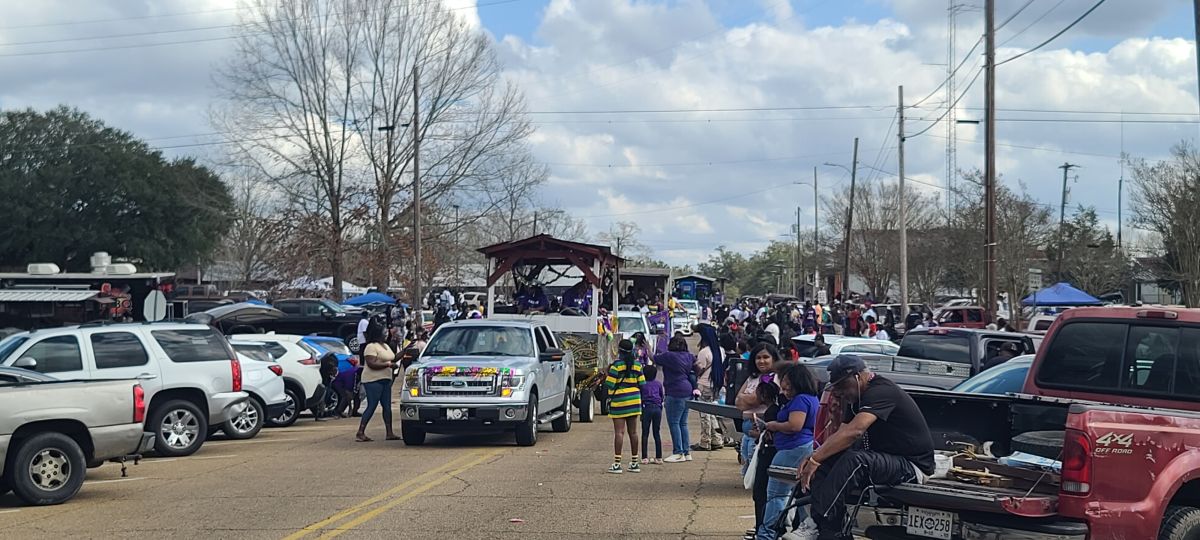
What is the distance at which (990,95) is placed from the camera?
1115 inches

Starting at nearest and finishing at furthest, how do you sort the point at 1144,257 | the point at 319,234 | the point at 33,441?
the point at 33,441
the point at 319,234
the point at 1144,257

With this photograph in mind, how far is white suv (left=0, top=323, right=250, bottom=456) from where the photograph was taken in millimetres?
15766

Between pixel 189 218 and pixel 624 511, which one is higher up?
pixel 189 218

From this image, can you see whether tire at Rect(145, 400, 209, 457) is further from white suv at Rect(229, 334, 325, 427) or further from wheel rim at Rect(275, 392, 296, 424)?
wheel rim at Rect(275, 392, 296, 424)

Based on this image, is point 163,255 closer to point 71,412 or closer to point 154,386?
point 154,386

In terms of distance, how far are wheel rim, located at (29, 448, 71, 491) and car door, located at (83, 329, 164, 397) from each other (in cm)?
348

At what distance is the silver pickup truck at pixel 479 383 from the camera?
661 inches

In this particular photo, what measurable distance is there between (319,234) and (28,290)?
14198 mm

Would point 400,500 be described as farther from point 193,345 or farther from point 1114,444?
point 1114,444

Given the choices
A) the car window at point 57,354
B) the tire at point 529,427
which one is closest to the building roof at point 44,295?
the car window at point 57,354

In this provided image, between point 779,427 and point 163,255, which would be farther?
point 163,255

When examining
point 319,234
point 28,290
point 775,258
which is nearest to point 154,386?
point 28,290

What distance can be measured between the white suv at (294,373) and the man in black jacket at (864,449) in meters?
15.4

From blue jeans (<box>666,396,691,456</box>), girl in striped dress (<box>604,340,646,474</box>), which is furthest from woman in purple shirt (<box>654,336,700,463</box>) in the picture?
girl in striped dress (<box>604,340,646,474</box>)
